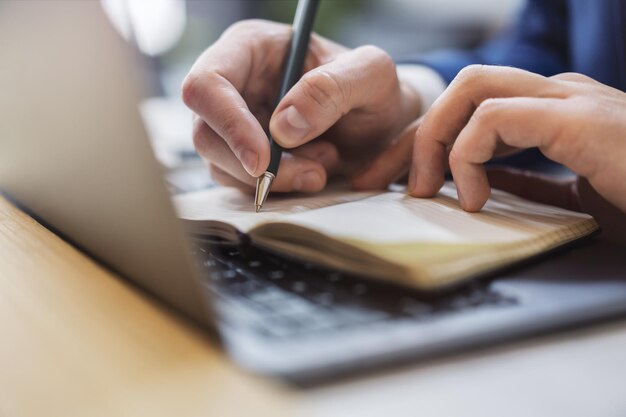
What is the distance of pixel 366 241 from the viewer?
0.94ft

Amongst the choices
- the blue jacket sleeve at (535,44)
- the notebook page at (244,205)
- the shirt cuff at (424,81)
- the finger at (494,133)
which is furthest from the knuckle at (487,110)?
the blue jacket sleeve at (535,44)

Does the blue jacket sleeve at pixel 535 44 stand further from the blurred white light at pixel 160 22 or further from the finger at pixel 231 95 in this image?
the blurred white light at pixel 160 22

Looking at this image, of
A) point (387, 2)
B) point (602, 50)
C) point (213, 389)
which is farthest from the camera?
point (387, 2)

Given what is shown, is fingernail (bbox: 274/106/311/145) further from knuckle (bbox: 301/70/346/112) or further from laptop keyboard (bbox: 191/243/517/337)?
laptop keyboard (bbox: 191/243/517/337)

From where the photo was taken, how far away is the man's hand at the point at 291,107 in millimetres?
453

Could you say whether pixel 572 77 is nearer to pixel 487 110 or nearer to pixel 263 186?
pixel 487 110

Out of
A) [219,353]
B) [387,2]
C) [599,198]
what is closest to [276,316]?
[219,353]

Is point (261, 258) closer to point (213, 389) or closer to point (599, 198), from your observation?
point (213, 389)

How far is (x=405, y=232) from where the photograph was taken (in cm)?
30

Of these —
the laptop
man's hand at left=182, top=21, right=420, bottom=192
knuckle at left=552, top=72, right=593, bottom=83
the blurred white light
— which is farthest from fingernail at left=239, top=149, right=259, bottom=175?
the blurred white light

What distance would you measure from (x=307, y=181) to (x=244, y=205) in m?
0.07

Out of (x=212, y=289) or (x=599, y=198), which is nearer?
(x=212, y=289)

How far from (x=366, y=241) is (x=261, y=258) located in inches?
2.4

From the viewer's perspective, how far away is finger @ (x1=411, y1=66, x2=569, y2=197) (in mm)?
396
